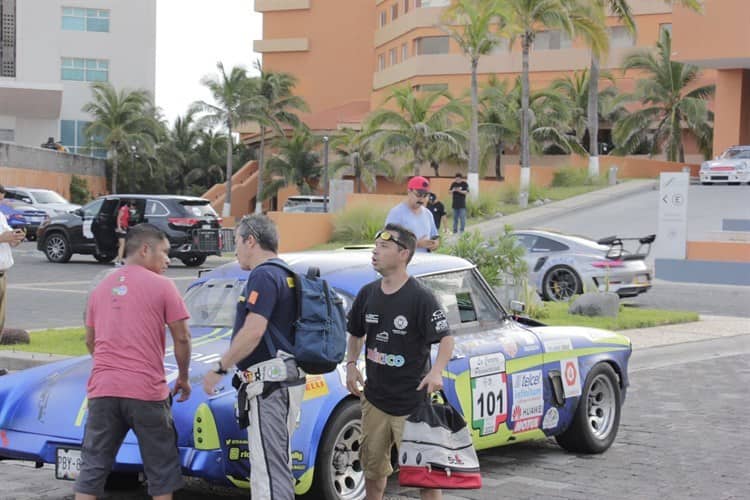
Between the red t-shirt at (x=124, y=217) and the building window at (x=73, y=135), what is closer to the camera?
the red t-shirt at (x=124, y=217)

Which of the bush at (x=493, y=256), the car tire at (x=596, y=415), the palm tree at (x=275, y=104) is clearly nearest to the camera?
the car tire at (x=596, y=415)

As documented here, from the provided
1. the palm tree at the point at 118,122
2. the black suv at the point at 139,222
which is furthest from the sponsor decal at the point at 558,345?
the palm tree at the point at 118,122

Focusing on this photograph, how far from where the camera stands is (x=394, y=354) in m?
6.02

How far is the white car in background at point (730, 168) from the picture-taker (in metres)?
42.8

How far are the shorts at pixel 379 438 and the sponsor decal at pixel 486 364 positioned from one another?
4.67 feet

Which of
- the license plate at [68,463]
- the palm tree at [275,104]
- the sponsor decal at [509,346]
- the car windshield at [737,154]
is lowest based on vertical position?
the license plate at [68,463]

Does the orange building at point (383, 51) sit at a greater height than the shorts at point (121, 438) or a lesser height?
greater

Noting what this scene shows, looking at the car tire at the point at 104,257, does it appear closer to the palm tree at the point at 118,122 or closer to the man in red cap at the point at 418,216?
the man in red cap at the point at 418,216

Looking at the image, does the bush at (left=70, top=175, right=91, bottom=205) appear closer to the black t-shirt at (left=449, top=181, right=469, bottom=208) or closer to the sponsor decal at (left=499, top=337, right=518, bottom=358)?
the black t-shirt at (left=449, top=181, right=469, bottom=208)

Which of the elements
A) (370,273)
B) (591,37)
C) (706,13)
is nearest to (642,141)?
(706,13)

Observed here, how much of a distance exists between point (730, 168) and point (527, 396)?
123 feet

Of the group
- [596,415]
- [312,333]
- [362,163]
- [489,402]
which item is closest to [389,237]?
[312,333]

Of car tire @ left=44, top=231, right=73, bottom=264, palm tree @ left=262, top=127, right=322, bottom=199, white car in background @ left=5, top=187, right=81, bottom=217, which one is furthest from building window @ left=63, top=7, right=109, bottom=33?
car tire @ left=44, top=231, right=73, bottom=264

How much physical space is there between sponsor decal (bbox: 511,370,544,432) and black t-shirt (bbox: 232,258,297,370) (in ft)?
7.82
